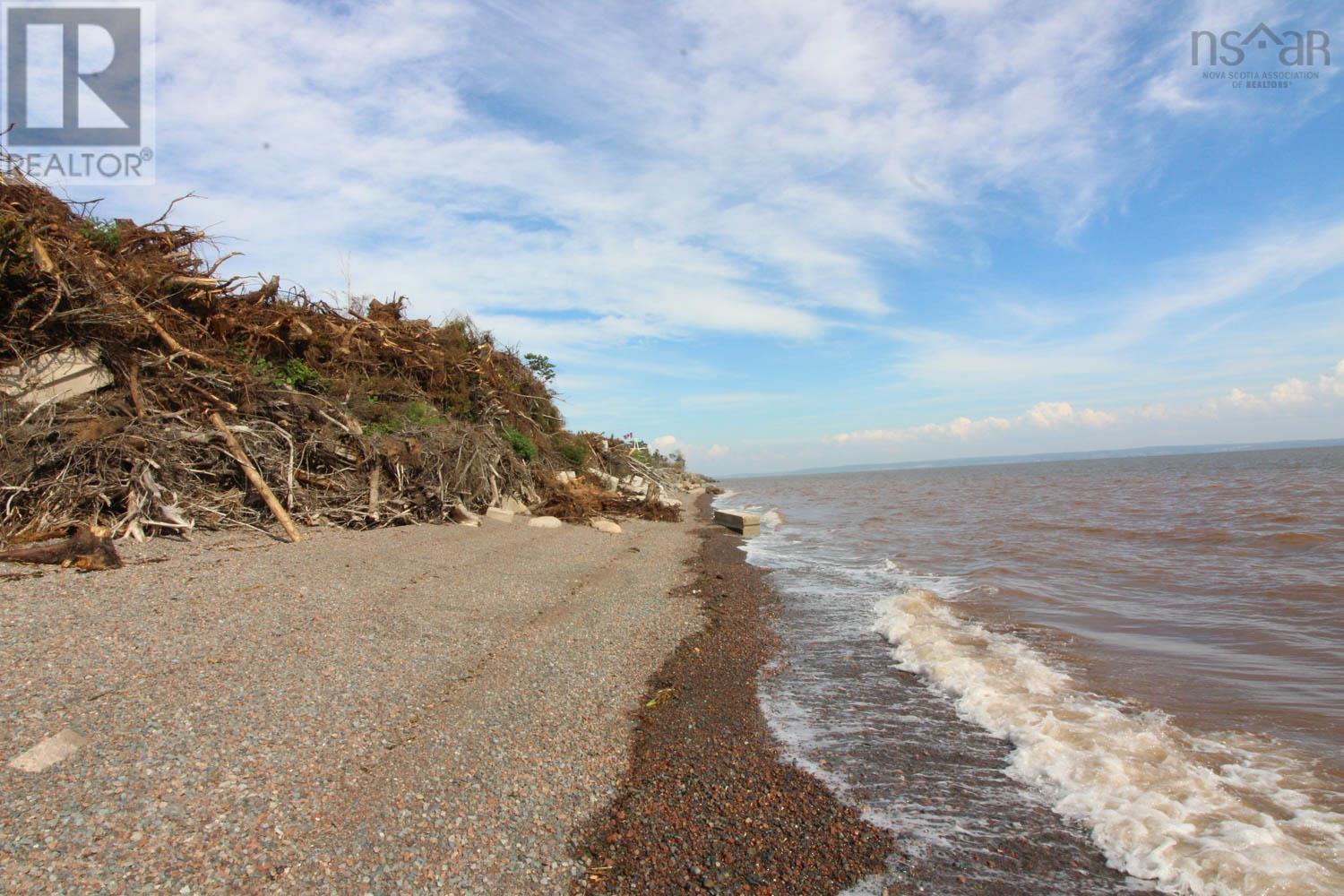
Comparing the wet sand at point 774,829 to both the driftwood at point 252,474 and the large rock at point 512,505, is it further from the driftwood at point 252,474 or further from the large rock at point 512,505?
the large rock at point 512,505

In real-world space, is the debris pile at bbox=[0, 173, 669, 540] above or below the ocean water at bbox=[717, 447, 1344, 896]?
above

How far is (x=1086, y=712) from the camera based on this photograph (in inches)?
200

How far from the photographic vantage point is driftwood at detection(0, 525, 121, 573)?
21.0 feet

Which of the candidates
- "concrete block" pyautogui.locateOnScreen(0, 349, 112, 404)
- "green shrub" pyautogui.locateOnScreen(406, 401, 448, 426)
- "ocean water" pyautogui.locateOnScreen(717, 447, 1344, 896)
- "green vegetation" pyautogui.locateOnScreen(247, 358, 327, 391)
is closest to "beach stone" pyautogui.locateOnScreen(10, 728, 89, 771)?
"ocean water" pyautogui.locateOnScreen(717, 447, 1344, 896)

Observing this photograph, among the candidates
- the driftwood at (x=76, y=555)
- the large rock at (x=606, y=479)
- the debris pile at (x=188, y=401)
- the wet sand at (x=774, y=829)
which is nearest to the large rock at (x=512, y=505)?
the debris pile at (x=188, y=401)

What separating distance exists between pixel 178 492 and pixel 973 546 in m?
14.9

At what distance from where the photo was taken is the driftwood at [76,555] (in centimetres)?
639

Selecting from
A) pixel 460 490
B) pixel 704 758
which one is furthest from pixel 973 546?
pixel 704 758

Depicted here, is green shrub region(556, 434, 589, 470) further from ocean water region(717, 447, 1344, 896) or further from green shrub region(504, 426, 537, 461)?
ocean water region(717, 447, 1344, 896)

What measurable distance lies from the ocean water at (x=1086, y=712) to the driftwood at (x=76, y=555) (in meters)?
6.77

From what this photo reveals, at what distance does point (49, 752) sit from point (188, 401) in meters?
8.28

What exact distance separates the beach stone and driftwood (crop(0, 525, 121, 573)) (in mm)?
4123

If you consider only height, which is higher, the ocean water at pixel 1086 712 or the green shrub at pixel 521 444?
the green shrub at pixel 521 444

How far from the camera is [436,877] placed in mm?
2850
